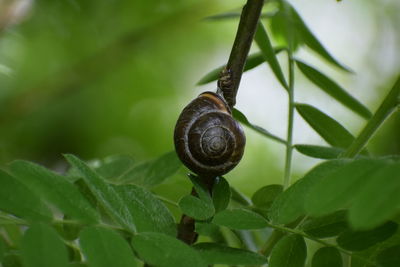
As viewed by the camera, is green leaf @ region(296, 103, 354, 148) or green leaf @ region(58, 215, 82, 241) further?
green leaf @ region(296, 103, 354, 148)

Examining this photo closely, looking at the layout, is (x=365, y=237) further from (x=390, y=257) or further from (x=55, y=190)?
(x=55, y=190)

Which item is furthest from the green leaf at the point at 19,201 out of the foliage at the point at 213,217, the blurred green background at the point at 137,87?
the blurred green background at the point at 137,87

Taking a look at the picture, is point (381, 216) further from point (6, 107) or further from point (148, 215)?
point (6, 107)

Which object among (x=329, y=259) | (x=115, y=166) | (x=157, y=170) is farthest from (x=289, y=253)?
(x=115, y=166)

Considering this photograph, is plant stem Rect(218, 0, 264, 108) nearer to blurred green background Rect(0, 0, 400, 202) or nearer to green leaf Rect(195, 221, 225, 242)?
green leaf Rect(195, 221, 225, 242)

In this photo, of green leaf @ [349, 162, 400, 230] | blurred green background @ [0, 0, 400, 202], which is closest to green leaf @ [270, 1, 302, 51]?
green leaf @ [349, 162, 400, 230]
